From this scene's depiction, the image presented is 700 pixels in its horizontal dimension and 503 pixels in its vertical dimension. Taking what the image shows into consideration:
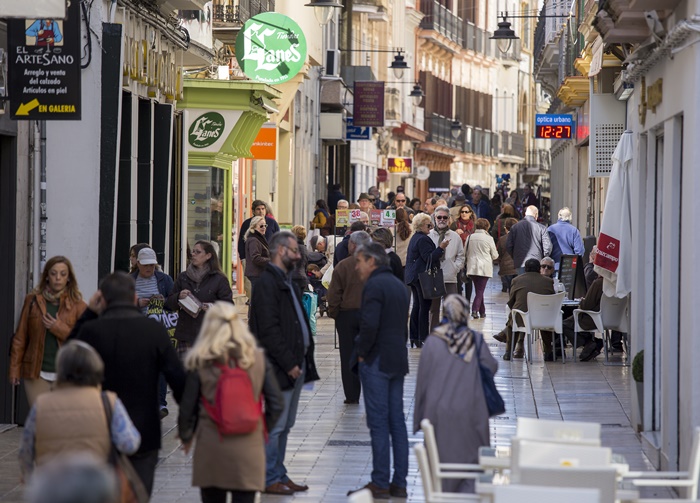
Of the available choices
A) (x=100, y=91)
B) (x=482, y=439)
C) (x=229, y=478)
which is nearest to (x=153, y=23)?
(x=100, y=91)

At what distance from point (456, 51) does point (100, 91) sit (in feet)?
184

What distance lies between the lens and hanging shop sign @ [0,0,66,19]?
909 cm

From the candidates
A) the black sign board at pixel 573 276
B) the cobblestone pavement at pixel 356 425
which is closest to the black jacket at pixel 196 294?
the cobblestone pavement at pixel 356 425

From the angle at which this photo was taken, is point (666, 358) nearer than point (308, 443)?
Yes

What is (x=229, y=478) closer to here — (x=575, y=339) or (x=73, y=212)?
(x=73, y=212)

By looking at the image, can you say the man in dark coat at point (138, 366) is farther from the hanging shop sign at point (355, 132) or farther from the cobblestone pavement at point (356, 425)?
the hanging shop sign at point (355, 132)

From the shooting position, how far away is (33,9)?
9.16 metres

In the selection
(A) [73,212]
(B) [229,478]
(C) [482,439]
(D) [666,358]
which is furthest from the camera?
(A) [73,212]

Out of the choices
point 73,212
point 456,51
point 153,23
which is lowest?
point 73,212

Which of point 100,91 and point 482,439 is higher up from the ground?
point 100,91

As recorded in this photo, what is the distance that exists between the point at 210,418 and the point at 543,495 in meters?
2.19

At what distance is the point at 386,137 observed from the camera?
185ft

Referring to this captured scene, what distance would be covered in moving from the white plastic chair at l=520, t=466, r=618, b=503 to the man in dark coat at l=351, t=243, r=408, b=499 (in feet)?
11.1

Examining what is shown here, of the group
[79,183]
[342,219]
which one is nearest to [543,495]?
[79,183]
